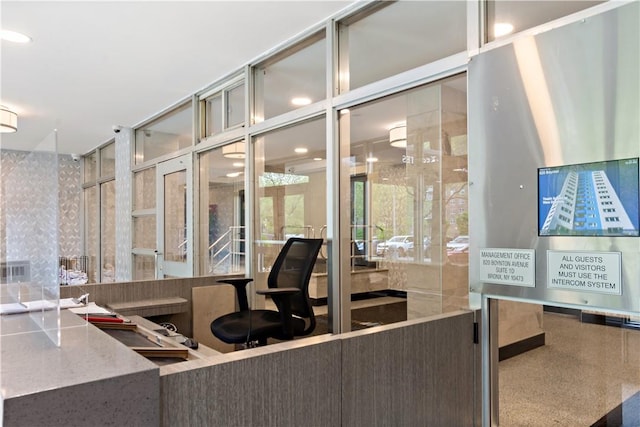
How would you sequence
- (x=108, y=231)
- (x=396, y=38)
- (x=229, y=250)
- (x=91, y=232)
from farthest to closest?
1. (x=91, y=232)
2. (x=108, y=231)
3. (x=229, y=250)
4. (x=396, y=38)

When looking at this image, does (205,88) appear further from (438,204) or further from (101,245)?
(101,245)

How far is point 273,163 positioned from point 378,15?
146 cm

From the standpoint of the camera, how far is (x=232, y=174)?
12.8 ft

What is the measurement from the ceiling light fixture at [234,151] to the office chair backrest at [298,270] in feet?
3.36

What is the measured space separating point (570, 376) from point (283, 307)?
64.6 inches

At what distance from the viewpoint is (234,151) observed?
12.7 ft

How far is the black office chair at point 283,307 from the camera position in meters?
2.69

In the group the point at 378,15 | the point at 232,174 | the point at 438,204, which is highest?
the point at 378,15

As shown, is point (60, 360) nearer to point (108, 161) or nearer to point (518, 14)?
point (518, 14)

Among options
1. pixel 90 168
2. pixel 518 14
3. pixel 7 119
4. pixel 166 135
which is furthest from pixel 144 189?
pixel 518 14

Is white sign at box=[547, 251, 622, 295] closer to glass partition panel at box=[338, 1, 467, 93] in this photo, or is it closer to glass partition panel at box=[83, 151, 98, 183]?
glass partition panel at box=[338, 1, 467, 93]

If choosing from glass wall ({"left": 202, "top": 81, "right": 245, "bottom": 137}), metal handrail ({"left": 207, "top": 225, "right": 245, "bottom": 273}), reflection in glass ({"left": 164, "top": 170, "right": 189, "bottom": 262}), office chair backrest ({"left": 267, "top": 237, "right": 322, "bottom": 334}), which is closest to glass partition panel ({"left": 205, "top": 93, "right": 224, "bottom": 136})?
glass wall ({"left": 202, "top": 81, "right": 245, "bottom": 137})

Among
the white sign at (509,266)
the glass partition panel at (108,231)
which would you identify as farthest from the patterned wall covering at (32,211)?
the glass partition panel at (108,231)

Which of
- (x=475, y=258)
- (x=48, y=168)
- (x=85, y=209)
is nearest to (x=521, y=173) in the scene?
(x=475, y=258)
